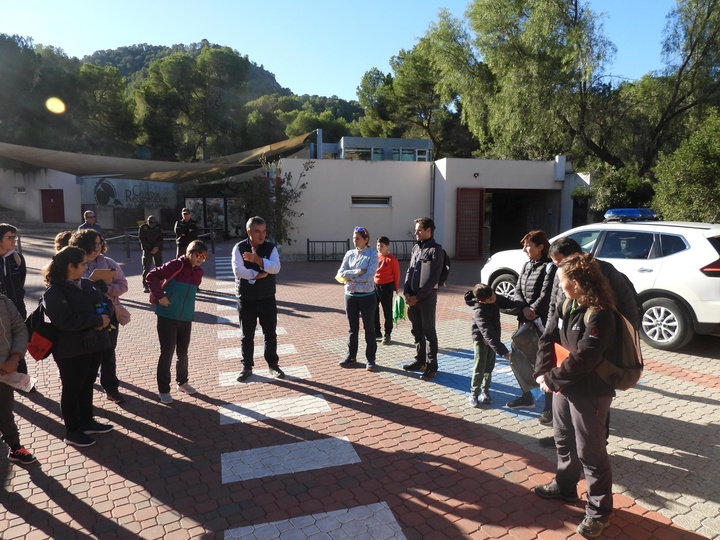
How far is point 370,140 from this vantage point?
30.2m

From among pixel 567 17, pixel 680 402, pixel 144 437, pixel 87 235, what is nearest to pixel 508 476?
pixel 680 402

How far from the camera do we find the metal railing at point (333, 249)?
1692 cm

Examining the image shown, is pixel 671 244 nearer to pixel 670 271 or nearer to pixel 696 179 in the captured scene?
pixel 670 271

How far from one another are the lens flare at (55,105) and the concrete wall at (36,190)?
4.29 m

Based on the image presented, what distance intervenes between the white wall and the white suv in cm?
1066

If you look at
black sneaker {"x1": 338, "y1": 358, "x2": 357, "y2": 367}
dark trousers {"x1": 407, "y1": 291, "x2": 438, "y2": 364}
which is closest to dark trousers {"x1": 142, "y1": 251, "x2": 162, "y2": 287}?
black sneaker {"x1": 338, "y1": 358, "x2": 357, "y2": 367}

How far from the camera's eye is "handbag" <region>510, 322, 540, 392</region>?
4.19 metres

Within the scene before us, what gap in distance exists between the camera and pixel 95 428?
421cm

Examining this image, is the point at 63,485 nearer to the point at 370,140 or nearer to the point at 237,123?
the point at 370,140

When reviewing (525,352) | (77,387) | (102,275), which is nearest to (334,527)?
(525,352)

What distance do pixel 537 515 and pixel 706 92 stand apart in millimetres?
21511

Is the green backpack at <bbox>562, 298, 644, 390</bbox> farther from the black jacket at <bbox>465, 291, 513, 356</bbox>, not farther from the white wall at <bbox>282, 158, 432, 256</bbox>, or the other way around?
the white wall at <bbox>282, 158, 432, 256</bbox>

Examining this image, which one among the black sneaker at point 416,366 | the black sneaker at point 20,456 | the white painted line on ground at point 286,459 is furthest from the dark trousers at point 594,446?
the black sneaker at point 20,456

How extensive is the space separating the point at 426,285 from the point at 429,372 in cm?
102
